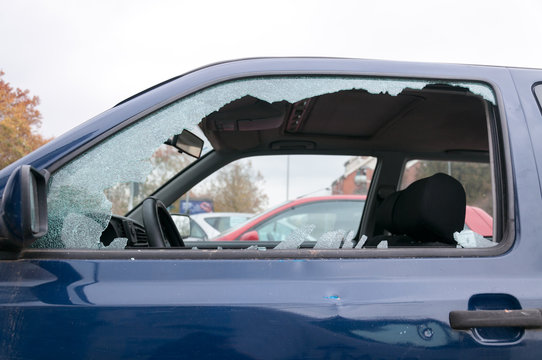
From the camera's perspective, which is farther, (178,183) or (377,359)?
(178,183)

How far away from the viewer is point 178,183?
2.95 m

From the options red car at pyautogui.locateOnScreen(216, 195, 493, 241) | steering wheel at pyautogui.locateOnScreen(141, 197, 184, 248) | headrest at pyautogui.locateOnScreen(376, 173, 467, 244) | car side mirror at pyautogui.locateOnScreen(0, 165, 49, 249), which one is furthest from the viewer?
red car at pyautogui.locateOnScreen(216, 195, 493, 241)

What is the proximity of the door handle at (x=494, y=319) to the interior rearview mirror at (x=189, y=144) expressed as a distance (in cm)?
155

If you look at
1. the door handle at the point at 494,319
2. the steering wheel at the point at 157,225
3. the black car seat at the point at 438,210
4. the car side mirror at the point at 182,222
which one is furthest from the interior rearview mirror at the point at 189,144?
the door handle at the point at 494,319

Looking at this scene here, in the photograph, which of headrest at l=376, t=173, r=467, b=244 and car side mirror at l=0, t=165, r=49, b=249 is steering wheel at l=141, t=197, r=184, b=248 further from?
headrest at l=376, t=173, r=467, b=244

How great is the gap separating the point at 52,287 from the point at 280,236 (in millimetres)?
4153

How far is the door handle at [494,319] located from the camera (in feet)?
3.66

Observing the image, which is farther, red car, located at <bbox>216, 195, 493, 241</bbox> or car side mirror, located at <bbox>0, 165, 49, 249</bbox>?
red car, located at <bbox>216, 195, 493, 241</bbox>

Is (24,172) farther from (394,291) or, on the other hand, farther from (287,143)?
(287,143)

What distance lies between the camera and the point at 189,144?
256 centimetres

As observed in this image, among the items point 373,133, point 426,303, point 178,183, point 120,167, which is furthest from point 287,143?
→ point 426,303

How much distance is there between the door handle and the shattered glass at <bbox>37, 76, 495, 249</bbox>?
514 millimetres

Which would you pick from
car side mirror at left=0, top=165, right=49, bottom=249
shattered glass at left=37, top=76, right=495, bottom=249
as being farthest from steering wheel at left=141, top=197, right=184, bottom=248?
car side mirror at left=0, top=165, right=49, bottom=249

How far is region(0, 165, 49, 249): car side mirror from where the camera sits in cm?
103
